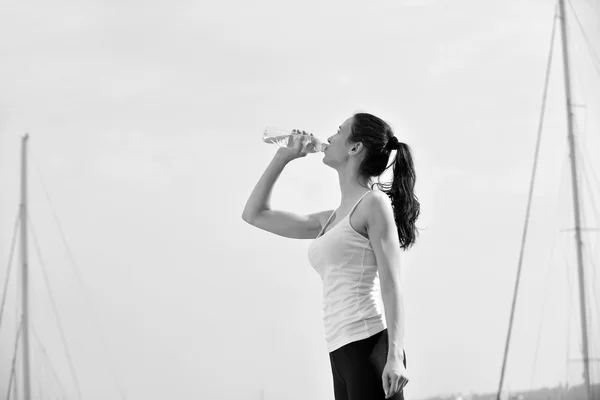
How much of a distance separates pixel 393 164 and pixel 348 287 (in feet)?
1.05

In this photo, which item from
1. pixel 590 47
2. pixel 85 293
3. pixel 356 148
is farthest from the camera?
pixel 85 293

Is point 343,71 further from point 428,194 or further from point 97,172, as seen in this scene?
point 97,172

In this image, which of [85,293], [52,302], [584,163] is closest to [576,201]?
[584,163]

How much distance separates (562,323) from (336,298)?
146 inches

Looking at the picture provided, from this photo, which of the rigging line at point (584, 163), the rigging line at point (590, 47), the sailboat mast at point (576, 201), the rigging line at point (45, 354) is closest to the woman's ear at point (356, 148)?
the sailboat mast at point (576, 201)

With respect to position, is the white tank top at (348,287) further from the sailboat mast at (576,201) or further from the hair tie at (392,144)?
the sailboat mast at (576,201)

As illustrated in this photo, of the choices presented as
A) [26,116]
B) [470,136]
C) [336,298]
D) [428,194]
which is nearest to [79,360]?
[26,116]

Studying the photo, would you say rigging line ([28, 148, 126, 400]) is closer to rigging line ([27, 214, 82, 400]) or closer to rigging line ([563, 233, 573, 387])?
rigging line ([27, 214, 82, 400])

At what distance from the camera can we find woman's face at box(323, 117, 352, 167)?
158cm

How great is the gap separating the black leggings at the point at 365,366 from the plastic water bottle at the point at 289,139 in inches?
18.0

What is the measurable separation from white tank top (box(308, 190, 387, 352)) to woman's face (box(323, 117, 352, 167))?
5.9 inches

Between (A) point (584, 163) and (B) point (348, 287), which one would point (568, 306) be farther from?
(B) point (348, 287)

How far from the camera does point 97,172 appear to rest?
18.6 ft

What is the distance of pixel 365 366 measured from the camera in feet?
4.50
